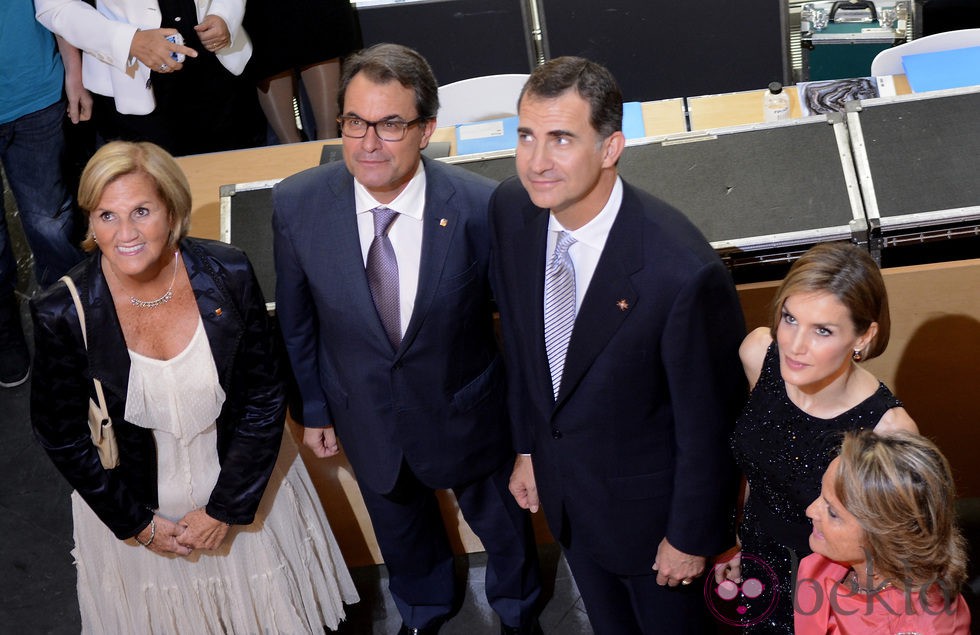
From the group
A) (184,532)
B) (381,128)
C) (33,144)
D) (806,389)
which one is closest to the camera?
(806,389)

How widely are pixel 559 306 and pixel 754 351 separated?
466 millimetres

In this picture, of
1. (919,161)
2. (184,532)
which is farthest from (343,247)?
(919,161)

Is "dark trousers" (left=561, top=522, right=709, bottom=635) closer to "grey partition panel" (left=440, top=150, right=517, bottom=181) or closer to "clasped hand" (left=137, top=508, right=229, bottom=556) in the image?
"clasped hand" (left=137, top=508, right=229, bottom=556)

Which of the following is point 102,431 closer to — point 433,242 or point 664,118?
point 433,242

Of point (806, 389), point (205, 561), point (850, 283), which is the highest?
point (850, 283)

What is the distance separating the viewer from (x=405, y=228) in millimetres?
2885

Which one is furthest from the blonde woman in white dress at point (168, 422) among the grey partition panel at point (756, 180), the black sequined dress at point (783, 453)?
the black sequined dress at point (783, 453)

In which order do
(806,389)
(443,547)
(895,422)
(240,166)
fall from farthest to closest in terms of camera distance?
(240,166)
(443,547)
(806,389)
(895,422)

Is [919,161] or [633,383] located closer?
[633,383]

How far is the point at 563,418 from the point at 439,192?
641mm

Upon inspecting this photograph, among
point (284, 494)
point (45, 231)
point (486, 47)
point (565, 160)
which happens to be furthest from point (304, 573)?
point (486, 47)

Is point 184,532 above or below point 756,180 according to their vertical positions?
below

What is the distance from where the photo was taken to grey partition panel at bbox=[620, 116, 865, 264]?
341cm

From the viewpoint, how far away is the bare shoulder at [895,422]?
Result: 247cm
